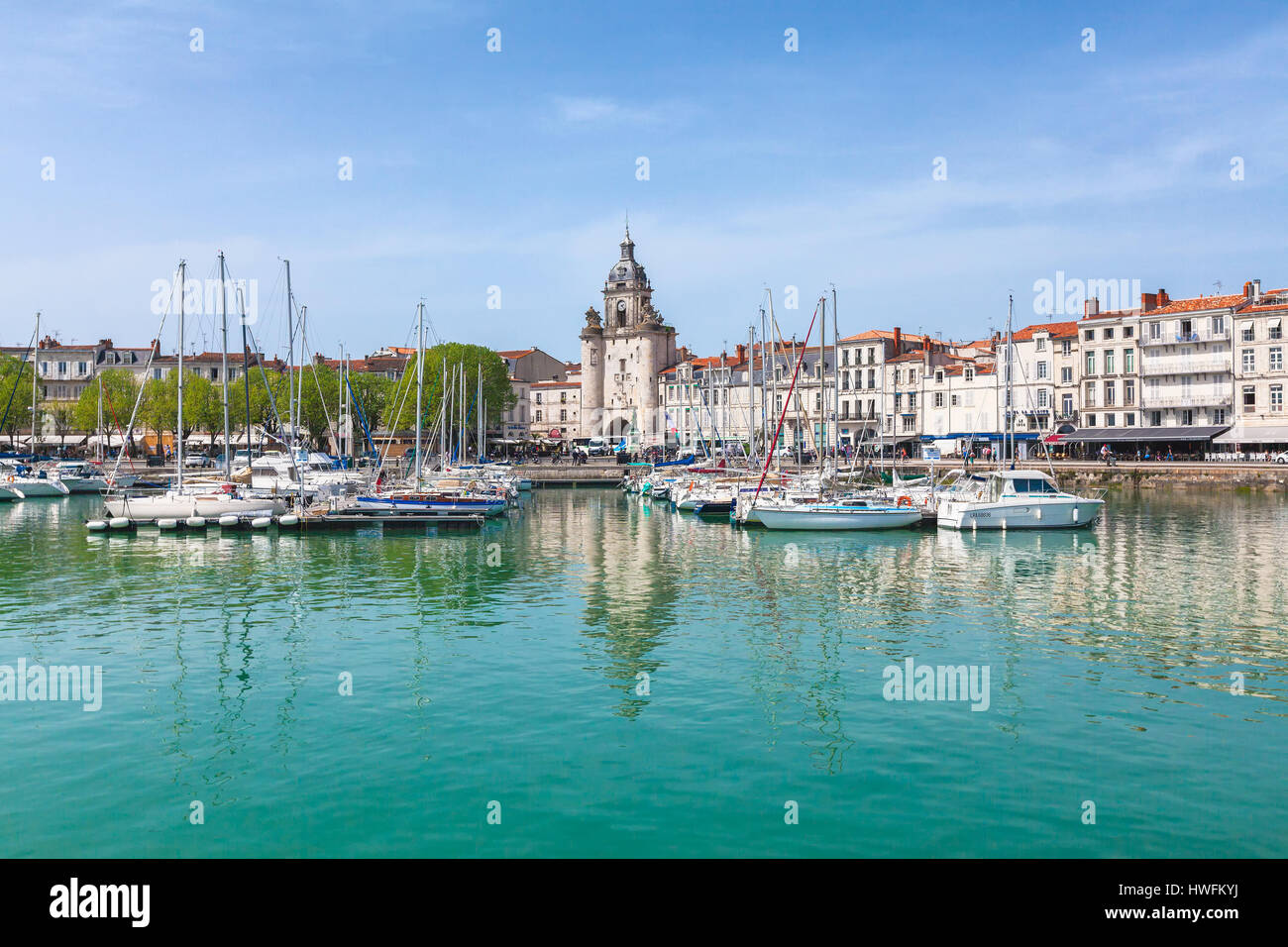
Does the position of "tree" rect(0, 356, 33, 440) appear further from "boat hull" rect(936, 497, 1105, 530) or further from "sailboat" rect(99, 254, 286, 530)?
"boat hull" rect(936, 497, 1105, 530)

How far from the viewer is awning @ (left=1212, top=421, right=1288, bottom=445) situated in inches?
2977

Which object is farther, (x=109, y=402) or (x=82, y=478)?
(x=109, y=402)

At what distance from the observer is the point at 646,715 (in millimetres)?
15828

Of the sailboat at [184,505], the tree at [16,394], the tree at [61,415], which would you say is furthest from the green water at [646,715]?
the tree at [61,415]

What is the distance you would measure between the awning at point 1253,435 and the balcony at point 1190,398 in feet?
7.92

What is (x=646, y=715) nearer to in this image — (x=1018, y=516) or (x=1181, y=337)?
(x=1018, y=516)

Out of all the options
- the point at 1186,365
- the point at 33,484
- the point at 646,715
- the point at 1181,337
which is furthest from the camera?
the point at 1181,337

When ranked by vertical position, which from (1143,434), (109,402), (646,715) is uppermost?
(109,402)

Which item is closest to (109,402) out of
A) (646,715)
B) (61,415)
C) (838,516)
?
(61,415)

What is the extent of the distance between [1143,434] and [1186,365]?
6.11 metres

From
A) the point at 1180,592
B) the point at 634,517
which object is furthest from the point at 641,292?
the point at 1180,592

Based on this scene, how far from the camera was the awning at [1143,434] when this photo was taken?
7969 centimetres

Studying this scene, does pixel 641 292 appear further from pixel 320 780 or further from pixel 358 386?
pixel 320 780
